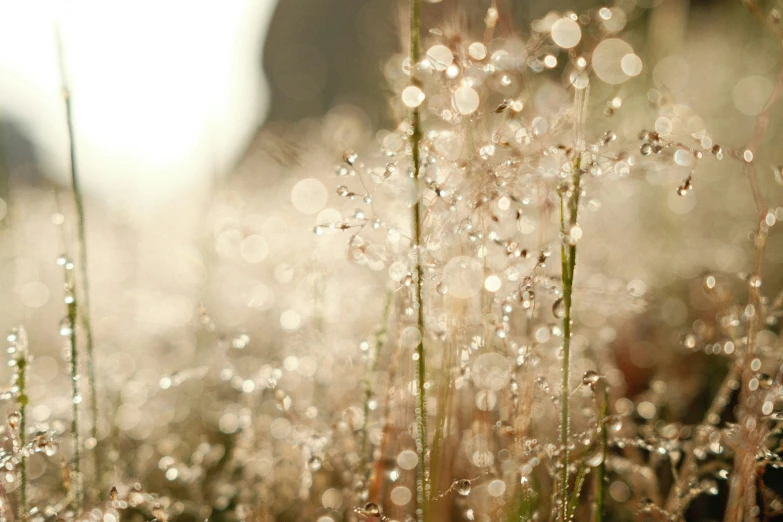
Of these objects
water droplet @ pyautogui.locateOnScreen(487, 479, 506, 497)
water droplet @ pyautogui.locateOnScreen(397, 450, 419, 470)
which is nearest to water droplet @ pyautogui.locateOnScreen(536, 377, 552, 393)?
water droplet @ pyautogui.locateOnScreen(487, 479, 506, 497)

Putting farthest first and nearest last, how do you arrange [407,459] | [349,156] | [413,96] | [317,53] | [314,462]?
[317,53], [407,459], [314,462], [349,156], [413,96]

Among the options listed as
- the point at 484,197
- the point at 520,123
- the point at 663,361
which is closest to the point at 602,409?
the point at 484,197

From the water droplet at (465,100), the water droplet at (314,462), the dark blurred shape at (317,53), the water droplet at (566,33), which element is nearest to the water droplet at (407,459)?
the water droplet at (314,462)

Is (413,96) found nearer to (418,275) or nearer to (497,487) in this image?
(418,275)

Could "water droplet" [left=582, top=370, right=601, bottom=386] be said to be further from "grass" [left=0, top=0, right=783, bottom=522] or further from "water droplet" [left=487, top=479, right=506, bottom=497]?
"water droplet" [left=487, top=479, right=506, bottom=497]

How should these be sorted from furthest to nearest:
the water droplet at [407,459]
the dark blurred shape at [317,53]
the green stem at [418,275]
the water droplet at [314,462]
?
1. the dark blurred shape at [317,53]
2. the water droplet at [407,459]
3. the water droplet at [314,462]
4. the green stem at [418,275]

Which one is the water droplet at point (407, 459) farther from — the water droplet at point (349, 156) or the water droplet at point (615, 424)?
the water droplet at point (349, 156)

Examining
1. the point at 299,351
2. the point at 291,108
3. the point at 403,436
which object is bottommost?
the point at 403,436

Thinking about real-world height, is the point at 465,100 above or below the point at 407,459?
above

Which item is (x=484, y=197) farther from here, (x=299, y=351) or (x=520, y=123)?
(x=299, y=351)

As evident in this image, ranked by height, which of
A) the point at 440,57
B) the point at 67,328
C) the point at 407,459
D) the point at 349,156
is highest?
the point at 440,57

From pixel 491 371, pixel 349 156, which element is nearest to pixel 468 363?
pixel 491 371
